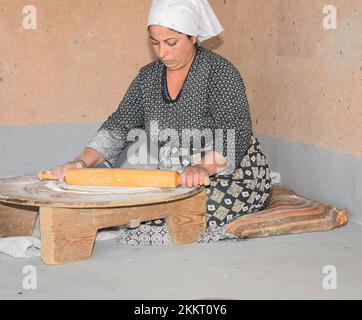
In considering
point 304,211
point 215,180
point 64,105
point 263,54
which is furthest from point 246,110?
point 64,105

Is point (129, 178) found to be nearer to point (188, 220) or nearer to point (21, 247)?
point (188, 220)

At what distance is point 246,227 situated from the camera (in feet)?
15.3

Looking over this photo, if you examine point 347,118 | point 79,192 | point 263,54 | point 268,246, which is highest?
point 263,54

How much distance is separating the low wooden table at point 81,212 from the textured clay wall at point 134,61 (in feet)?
4.04

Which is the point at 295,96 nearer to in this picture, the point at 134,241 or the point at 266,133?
the point at 266,133

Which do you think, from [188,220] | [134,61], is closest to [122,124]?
Answer: [188,220]

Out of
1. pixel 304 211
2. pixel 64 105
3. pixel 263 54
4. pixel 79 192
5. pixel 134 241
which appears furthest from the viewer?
pixel 64 105

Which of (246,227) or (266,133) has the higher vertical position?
(266,133)

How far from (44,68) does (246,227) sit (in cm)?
240

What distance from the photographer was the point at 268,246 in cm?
450

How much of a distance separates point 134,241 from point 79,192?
1.60ft

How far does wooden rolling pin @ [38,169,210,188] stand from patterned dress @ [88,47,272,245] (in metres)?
0.36

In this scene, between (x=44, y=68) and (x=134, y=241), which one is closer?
(x=134, y=241)

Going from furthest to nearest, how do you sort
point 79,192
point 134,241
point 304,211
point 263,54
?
point 263,54 < point 304,211 < point 134,241 < point 79,192
